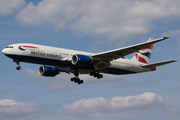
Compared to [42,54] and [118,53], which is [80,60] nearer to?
[42,54]

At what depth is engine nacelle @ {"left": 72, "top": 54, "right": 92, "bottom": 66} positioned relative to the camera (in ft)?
127

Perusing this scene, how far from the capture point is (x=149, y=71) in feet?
155

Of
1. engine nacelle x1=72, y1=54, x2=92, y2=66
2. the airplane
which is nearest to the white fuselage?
the airplane

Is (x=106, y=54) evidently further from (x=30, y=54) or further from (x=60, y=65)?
(x=30, y=54)

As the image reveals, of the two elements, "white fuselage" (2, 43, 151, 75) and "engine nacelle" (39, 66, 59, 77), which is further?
"engine nacelle" (39, 66, 59, 77)

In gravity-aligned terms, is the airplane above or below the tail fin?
below

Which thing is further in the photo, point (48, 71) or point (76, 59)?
point (48, 71)

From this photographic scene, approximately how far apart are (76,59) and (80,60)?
0.60m

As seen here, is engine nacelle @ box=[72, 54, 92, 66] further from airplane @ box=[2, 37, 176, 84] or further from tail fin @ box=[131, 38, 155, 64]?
tail fin @ box=[131, 38, 155, 64]

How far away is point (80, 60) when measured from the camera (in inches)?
1523

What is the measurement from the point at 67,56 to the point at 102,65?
5915 millimetres

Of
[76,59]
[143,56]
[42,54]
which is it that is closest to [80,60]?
[76,59]

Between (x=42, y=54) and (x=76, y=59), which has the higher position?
(x=42, y=54)

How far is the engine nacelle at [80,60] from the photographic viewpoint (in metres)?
38.6
